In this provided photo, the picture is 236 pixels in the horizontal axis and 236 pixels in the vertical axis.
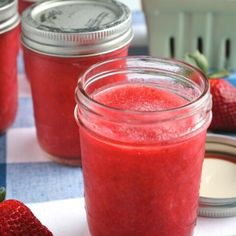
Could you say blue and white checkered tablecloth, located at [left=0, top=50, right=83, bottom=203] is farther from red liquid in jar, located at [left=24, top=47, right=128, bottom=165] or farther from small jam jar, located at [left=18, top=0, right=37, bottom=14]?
small jam jar, located at [left=18, top=0, right=37, bottom=14]

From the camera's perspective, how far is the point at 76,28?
84 centimetres

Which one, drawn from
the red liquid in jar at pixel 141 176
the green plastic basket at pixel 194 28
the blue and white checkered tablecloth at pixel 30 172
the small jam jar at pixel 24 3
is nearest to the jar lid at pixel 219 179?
the red liquid in jar at pixel 141 176

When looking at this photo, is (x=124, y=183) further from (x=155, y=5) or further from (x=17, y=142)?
(x=155, y=5)

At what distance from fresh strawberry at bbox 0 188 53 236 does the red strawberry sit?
1.24ft

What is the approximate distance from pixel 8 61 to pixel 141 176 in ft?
1.24

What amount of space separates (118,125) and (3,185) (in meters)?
0.28

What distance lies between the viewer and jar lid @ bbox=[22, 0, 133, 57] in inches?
32.5

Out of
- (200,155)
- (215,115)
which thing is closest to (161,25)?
(215,115)

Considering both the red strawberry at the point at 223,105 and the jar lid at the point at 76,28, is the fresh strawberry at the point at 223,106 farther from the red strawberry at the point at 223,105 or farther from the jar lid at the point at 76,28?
the jar lid at the point at 76,28

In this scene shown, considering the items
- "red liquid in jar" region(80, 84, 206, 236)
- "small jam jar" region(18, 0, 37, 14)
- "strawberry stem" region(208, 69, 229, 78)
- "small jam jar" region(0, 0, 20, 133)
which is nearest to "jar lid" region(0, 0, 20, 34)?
"small jam jar" region(0, 0, 20, 133)

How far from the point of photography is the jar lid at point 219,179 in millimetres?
767

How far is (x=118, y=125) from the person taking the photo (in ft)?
2.09

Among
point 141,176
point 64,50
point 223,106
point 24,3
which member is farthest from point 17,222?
point 24,3

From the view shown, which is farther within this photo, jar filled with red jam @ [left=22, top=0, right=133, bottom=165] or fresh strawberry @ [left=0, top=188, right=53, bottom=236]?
jar filled with red jam @ [left=22, top=0, right=133, bottom=165]
